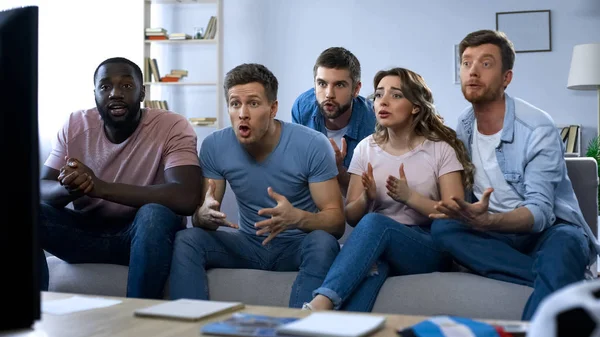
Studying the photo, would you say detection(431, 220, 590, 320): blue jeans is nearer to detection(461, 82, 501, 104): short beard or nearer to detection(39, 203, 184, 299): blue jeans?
detection(461, 82, 501, 104): short beard

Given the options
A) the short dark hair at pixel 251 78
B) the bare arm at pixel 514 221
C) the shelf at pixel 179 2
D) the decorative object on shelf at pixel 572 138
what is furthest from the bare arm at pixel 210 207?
the shelf at pixel 179 2

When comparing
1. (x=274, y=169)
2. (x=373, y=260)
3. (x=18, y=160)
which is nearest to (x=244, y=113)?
(x=274, y=169)

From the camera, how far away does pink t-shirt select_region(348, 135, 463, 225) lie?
2305 mm

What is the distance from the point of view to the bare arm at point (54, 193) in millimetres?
2350

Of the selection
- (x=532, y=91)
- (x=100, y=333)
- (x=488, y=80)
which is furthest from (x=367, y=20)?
(x=100, y=333)

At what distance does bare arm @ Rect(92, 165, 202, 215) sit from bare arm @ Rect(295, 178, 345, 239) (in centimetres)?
41

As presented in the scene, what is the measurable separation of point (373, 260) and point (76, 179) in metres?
0.97

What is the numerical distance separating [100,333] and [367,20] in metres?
5.32

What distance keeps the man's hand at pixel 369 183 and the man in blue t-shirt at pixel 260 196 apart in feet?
0.35

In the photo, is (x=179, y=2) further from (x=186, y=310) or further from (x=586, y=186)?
(x=186, y=310)

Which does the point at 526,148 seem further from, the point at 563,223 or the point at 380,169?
the point at 380,169

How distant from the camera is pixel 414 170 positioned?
233cm

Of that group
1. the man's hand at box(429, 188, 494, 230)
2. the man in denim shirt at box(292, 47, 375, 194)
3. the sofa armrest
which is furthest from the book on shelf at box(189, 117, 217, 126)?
the man's hand at box(429, 188, 494, 230)

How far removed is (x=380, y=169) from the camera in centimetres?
238
